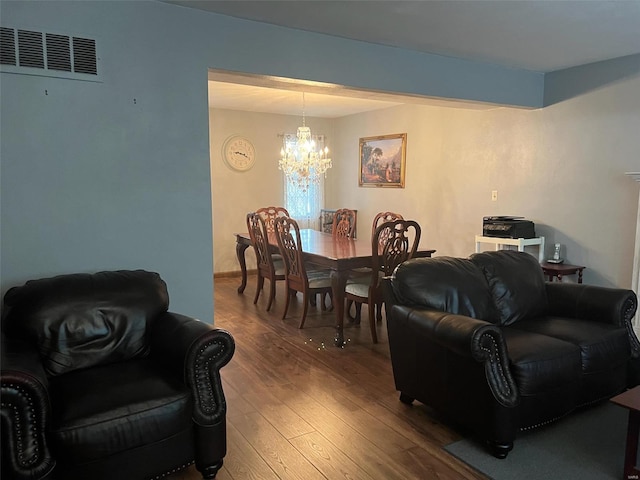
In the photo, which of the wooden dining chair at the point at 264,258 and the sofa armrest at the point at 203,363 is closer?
the sofa armrest at the point at 203,363

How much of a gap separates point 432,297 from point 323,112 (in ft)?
16.3

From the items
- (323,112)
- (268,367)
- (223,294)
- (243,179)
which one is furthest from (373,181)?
(268,367)

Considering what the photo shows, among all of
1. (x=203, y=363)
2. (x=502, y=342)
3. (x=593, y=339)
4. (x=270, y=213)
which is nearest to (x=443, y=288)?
(x=502, y=342)

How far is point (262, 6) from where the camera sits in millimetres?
2738

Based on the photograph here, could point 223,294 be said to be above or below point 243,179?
below

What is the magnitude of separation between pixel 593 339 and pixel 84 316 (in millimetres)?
2692

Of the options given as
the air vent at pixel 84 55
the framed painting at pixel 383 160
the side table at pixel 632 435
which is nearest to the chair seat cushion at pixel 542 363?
the side table at pixel 632 435

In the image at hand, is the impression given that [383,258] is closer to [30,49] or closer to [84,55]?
[84,55]

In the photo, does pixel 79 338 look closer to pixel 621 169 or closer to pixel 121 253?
pixel 121 253

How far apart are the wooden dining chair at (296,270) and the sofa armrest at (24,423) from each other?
2689 mm

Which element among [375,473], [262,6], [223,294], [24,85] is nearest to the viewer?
[375,473]

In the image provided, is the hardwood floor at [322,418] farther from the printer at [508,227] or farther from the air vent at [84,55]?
the air vent at [84,55]

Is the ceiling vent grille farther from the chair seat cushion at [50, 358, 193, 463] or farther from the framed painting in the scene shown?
the framed painting

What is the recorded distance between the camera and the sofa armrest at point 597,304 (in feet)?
9.23
